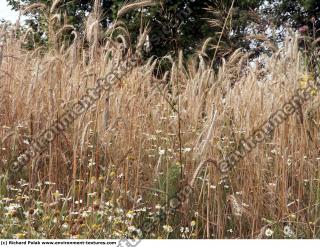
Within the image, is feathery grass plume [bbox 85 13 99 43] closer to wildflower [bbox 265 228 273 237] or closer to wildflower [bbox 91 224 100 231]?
wildflower [bbox 91 224 100 231]

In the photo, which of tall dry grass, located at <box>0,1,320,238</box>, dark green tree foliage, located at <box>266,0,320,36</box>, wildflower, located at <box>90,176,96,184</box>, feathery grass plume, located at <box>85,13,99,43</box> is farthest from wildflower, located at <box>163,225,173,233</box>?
dark green tree foliage, located at <box>266,0,320,36</box>

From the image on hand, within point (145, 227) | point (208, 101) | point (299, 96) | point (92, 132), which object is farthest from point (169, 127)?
point (145, 227)

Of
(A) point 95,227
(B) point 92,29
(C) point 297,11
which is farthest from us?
(C) point 297,11

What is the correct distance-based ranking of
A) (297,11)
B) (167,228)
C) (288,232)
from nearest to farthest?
(167,228)
(288,232)
(297,11)

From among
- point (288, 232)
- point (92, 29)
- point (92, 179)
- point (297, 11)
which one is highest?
point (297, 11)

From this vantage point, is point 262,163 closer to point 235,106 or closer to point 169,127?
point 235,106

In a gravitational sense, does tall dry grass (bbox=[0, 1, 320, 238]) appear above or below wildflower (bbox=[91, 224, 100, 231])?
above

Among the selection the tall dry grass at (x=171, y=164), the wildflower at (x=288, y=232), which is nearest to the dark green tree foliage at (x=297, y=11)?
the tall dry grass at (x=171, y=164)

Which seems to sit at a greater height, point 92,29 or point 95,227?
point 92,29

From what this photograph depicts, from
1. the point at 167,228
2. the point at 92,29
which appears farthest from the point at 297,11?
the point at 167,228

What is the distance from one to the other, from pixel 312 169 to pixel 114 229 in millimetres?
1203

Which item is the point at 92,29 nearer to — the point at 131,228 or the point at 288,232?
the point at 131,228

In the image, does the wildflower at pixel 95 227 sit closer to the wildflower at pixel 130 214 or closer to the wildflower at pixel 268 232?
the wildflower at pixel 130 214

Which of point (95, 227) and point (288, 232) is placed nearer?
point (95, 227)
